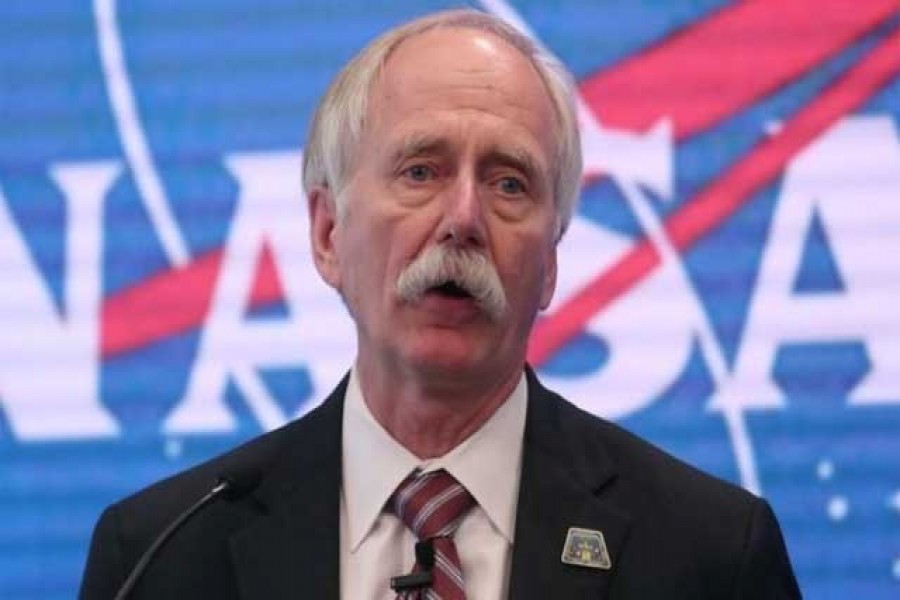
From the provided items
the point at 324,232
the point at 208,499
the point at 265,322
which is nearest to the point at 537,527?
the point at 208,499

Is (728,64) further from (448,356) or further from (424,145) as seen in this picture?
(448,356)

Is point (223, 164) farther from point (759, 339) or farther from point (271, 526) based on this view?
point (271, 526)

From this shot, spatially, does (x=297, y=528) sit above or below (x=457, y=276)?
below

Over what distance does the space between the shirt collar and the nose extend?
0.91ft

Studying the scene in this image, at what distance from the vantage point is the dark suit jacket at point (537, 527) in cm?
237

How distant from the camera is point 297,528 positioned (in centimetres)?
244

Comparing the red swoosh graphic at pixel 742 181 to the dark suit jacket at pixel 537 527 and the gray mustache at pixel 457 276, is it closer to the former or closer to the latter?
the dark suit jacket at pixel 537 527

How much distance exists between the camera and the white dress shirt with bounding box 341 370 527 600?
2396 mm

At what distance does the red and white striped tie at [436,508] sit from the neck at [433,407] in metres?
0.06

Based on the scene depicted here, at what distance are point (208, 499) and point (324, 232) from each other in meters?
0.52

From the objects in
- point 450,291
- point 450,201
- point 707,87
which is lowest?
point 450,291

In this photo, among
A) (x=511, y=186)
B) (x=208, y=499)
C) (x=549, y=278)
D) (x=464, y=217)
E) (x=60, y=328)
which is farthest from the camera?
(x=60, y=328)

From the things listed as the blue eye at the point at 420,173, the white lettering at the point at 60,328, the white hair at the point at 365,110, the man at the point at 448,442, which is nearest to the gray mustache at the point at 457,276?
the man at the point at 448,442

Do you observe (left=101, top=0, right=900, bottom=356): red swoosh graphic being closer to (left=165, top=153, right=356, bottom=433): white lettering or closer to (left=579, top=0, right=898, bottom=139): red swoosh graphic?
(left=579, top=0, right=898, bottom=139): red swoosh graphic
